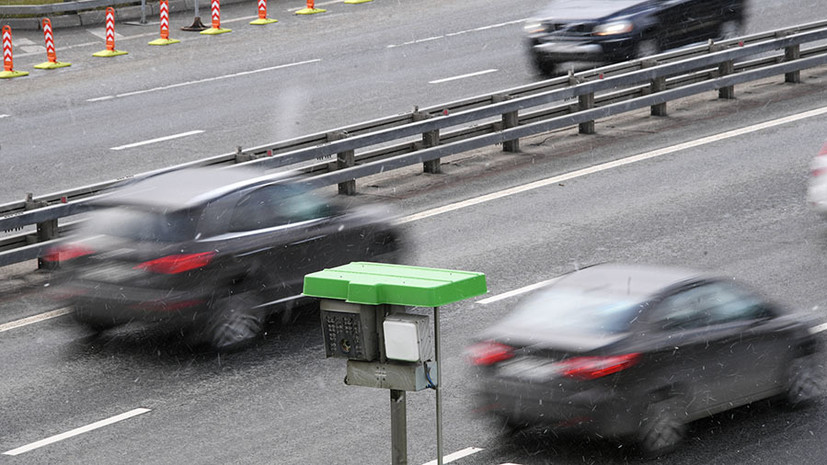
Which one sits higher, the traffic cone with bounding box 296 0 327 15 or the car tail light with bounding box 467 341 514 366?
the traffic cone with bounding box 296 0 327 15

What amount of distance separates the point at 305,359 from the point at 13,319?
3266 mm

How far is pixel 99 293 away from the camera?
1212cm

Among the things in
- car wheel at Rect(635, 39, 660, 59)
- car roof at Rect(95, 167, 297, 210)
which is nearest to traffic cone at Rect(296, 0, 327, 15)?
car wheel at Rect(635, 39, 660, 59)

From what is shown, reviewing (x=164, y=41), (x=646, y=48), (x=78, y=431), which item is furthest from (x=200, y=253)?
(x=164, y=41)

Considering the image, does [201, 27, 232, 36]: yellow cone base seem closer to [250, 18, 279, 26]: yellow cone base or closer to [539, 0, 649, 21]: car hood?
[250, 18, 279, 26]: yellow cone base

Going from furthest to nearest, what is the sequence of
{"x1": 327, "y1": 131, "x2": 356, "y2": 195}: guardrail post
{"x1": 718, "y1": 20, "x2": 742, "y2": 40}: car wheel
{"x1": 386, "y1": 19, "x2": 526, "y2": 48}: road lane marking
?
{"x1": 386, "y1": 19, "x2": 526, "y2": 48}: road lane marking → {"x1": 718, "y1": 20, "x2": 742, "y2": 40}: car wheel → {"x1": 327, "y1": 131, "x2": 356, "y2": 195}: guardrail post

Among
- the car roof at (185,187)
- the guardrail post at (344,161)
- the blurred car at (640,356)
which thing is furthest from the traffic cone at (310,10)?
the blurred car at (640,356)

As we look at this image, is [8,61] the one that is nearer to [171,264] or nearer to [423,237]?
[423,237]

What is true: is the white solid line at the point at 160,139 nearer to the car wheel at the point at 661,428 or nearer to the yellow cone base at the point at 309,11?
the yellow cone base at the point at 309,11

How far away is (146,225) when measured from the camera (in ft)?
40.1

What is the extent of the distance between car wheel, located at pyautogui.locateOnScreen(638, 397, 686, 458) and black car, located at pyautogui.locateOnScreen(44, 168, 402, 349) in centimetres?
420

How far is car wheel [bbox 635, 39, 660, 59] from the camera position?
23906mm

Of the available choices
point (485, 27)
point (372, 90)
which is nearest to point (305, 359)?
point (372, 90)

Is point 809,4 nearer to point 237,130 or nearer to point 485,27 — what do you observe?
point 485,27
